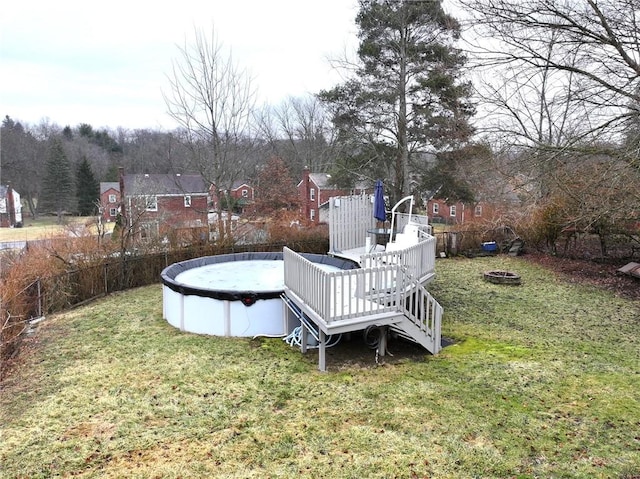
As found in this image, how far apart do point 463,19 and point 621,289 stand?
796cm

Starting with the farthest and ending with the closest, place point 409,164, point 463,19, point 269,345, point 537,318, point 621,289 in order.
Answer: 1. point 409,164
2. point 621,289
3. point 537,318
4. point 463,19
5. point 269,345

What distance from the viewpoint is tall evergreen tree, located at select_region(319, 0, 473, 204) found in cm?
1545

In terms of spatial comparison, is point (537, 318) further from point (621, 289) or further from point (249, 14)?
point (249, 14)

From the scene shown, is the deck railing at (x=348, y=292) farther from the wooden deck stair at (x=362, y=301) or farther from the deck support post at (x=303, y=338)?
the deck support post at (x=303, y=338)

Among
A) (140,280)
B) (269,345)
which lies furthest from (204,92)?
(269,345)

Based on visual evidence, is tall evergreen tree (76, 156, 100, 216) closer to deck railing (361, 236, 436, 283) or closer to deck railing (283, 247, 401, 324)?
deck railing (361, 236, 436, 283)

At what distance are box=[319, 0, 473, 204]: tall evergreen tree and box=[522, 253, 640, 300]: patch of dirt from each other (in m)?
5.18

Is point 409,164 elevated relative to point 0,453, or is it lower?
elevated

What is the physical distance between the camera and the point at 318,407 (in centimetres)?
477

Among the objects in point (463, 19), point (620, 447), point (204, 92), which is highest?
point (204, 92)

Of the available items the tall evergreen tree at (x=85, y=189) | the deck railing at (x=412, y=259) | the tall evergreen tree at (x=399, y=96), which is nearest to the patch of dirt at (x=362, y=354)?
the deck railing at (x=412, y=259)

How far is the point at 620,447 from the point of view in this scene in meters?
3.92

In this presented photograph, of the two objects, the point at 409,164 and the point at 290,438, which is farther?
the point at 409,164

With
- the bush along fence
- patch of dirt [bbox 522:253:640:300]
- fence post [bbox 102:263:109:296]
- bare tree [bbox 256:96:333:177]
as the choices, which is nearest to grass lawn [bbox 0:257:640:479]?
the bush along fence
